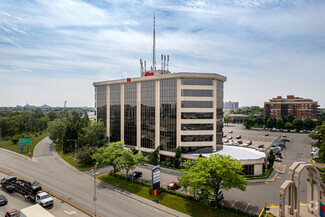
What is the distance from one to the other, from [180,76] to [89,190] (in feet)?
119

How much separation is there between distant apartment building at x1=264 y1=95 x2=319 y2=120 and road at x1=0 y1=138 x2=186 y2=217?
5911 inches

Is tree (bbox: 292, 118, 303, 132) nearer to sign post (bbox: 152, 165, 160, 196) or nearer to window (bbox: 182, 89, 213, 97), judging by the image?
window (bbox: 182, 89, 213, 97)

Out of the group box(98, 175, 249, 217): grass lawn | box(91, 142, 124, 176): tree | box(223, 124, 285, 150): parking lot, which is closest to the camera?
box(98, 175, 249, 217): grass lawn

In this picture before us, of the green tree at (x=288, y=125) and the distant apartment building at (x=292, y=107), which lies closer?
the green tree at (x=288, y=125)

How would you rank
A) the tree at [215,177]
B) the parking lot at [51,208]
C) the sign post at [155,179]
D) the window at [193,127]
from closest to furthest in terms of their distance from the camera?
the tree at [215,177] → the parking lot at [51,208] → the sign post at [155,179] → the window at [193,127]

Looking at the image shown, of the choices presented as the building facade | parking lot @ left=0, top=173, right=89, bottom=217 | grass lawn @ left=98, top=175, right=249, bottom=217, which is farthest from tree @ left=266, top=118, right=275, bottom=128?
parking lot @ left=0, top=173, right=89, bottom=217

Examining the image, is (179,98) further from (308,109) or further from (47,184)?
(308,109)

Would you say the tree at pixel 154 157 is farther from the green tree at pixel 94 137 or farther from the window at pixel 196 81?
the window at pixel 196 81

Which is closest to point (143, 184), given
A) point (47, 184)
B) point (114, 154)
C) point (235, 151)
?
point (114, 154)

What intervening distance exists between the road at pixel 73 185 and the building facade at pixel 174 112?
2169 cm

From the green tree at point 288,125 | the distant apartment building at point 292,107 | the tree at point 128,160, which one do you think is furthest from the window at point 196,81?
the distant apartment building at point 292,107

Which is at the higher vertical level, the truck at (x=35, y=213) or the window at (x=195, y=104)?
the window at (x=195, y=104)

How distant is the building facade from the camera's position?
2148 inches

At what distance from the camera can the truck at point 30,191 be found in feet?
106
